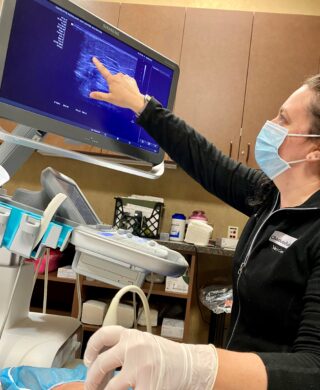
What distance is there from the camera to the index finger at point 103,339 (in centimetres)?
53

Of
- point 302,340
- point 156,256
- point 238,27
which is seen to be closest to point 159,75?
point 156,256

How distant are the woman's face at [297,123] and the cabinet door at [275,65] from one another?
1521 millimetres

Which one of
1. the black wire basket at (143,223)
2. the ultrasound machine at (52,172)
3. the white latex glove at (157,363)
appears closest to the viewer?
the white latex glove at (157,363)

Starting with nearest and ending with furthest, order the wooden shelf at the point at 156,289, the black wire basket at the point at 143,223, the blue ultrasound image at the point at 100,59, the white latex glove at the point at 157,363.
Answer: the white latex glove at the point at 157,363 → the blue ultrasound image at the point at 100,59 → the wooden shelf at the point at 156,289 → the black wire basket at the point at 143,223

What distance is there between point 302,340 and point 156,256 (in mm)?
346

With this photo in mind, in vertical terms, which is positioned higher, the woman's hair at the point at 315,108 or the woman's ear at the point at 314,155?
the woman's hair at the point at 315,108

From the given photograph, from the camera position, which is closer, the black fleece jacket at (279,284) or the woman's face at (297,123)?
the black fleece jacket at (279,284)

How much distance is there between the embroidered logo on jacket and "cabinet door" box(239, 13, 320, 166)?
1739 millimetres

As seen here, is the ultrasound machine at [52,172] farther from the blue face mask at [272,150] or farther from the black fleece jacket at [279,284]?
the blue face mask at [272,150]

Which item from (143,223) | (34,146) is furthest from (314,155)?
(143,223)

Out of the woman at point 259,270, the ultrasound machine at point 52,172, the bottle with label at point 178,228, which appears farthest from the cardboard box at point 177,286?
the ultrasound machine at point 52,172

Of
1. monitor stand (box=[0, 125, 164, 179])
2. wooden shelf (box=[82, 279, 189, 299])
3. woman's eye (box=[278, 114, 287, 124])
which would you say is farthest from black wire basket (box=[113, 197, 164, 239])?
woman's eye (box=[278, 114, 287, 124])

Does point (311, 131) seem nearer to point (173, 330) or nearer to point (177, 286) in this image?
point (177, 286)

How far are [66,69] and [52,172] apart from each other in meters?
0.27
